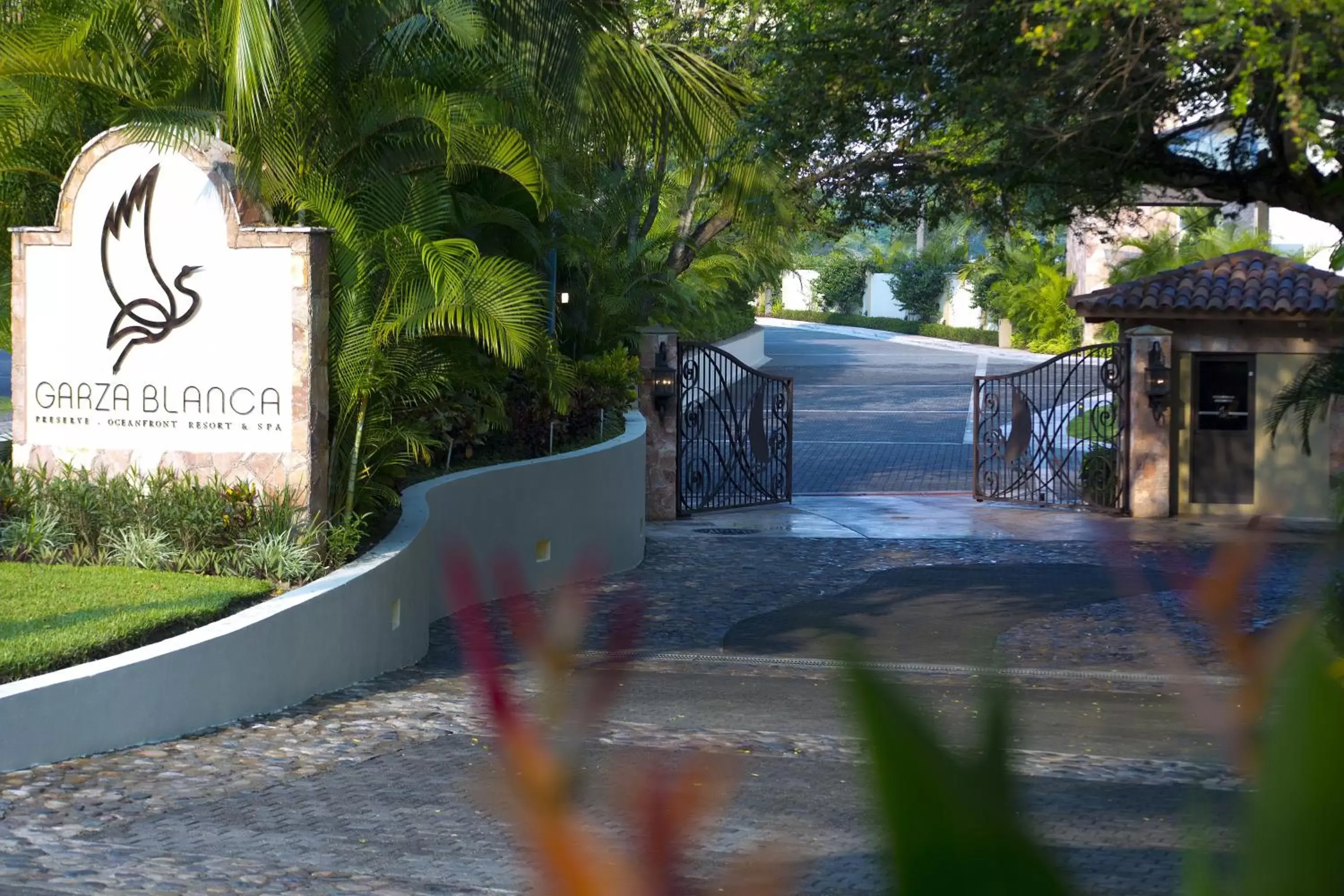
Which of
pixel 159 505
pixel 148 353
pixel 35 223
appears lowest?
pixel 159 505

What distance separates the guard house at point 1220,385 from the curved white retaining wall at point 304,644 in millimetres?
8888

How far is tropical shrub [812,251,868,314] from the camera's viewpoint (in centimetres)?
8019

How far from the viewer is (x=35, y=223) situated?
12.3 meters

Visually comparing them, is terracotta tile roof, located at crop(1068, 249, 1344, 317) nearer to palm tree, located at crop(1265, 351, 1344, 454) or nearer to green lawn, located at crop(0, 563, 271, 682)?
palm tree, located at crop(1265, 351, 1344, 454)

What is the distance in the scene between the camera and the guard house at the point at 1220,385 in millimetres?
19781

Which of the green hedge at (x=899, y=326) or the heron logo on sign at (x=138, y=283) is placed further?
the green hedge at (x=899, y=326)

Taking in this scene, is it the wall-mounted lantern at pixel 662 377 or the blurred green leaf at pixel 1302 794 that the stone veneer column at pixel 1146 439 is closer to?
the wall-mounted lantern at pixel 662 377

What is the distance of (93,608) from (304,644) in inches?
46.5

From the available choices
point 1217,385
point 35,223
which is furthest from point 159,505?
point 1217,385

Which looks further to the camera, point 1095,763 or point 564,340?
point 564,340

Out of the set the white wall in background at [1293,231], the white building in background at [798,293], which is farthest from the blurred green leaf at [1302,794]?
the white building in background at [798,293]

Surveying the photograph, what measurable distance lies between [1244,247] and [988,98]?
28.7 m

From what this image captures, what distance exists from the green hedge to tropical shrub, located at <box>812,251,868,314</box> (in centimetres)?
108

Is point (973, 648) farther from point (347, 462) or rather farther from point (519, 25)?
point (347, 462)
